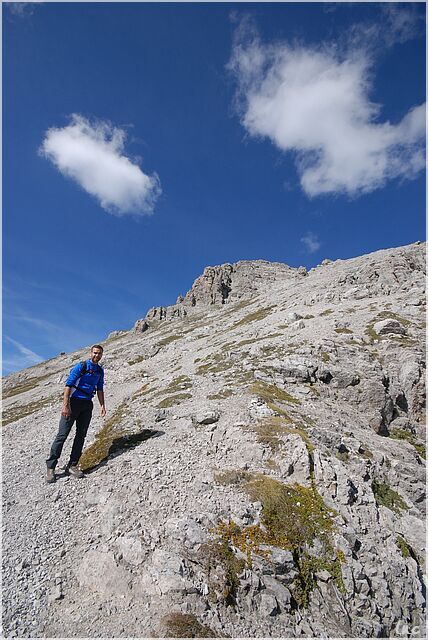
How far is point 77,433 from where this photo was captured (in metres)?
14.0

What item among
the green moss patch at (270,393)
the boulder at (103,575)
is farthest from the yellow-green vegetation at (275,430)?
the boulder at (103,575)

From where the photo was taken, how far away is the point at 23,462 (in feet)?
54.9

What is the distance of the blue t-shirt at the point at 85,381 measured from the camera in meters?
13.7

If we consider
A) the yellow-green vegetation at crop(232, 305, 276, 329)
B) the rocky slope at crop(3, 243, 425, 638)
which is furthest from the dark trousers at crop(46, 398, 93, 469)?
the yellow-green vegetation at crop(232, 305, 276, 329)

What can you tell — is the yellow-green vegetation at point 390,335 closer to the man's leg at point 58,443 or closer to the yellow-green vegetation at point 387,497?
the yellow-green vegetation at point 387,497

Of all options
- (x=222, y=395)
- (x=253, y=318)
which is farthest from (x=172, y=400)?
(x=253, y=318)

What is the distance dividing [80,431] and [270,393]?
1226 cm

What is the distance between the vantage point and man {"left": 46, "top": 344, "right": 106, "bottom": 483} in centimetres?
1330

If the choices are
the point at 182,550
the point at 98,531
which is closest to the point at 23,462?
the point at 98,531

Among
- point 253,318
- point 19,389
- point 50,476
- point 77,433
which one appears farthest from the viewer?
point 19,389

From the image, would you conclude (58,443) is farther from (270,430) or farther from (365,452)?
(365,452)

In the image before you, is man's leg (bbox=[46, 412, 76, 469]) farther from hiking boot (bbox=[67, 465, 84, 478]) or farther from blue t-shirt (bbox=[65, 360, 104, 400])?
blue t-shirt (bbox=[65, 360, 104, 400])

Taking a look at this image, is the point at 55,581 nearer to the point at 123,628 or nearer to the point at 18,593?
the point at 18,593

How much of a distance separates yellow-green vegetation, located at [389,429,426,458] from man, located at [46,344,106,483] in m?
19.2
